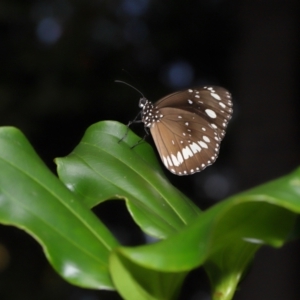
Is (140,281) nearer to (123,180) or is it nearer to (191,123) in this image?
(123,180)

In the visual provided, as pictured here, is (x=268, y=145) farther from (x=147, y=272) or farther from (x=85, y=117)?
(x=147, y=272)

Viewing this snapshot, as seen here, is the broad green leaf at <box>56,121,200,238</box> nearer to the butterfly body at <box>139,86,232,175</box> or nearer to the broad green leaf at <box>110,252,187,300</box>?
the broad green leaf at <box>110,252,187,300</box>

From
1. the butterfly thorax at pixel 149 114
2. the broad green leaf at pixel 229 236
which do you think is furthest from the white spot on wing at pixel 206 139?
the broad green leaf at pixel 229 236

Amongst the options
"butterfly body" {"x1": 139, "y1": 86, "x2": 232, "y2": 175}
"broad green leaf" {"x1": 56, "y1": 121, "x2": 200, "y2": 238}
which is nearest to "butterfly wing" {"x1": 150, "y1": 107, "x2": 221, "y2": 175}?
"butterfly body" {"x1": 139, "y1": 86, "x2": 232, "y2": 175}

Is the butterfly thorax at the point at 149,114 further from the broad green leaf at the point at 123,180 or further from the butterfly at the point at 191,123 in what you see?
the broad green leaf at the point at 123,180

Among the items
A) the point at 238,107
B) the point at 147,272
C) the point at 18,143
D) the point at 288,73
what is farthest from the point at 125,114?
the point at 147,272

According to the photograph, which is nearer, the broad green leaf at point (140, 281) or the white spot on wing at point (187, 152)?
the broad green leaf at point (140, 281)
